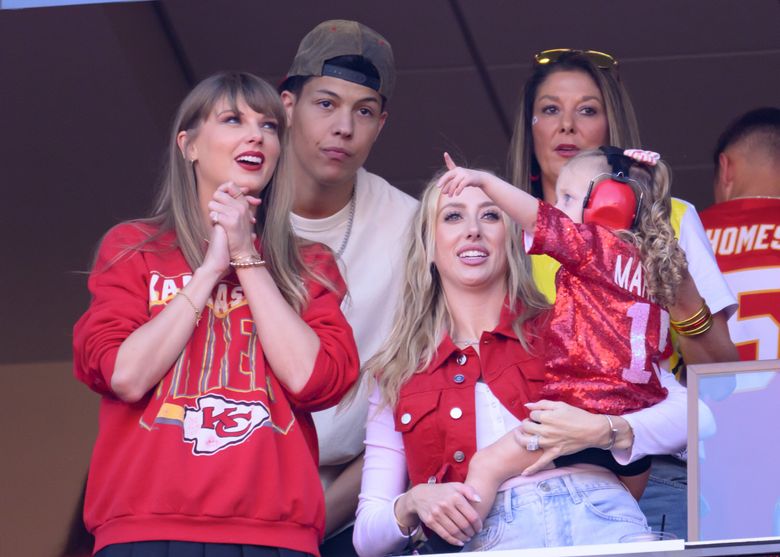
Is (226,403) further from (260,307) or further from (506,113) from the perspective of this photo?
(506,113)

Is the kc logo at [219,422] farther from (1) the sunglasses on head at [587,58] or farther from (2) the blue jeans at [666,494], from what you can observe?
(1) the sunglasses on head at [587,58]

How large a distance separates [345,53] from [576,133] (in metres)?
0.66

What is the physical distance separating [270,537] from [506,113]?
107 inches

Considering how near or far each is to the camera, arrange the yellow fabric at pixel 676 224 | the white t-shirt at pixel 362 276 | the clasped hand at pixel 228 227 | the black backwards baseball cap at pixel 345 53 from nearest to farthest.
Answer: the clasped hand at pixel 228 227 < the yellow fabric at pixel 676 224 < the white t-shirt at pixel 362 276 < the black backwards baseball cap at pixel 345 53

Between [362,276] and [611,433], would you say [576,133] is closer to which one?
[362,276]

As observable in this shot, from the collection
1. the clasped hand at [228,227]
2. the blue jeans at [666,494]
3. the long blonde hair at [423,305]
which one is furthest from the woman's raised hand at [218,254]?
the blue jeans at [666,494]

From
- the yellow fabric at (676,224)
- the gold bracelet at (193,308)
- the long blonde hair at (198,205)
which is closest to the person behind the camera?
the gold bracelet at (193,308)

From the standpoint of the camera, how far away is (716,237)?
411 cm

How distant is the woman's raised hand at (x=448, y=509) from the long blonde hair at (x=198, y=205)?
506mm

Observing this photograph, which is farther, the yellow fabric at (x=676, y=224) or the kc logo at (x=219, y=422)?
the yellow fabric at (x=676, y=224)

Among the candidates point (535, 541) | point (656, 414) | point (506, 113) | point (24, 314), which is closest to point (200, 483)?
point (535, 541)

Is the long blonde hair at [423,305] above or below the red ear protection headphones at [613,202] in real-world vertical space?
below

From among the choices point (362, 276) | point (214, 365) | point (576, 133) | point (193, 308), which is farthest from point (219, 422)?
point (576, 133)

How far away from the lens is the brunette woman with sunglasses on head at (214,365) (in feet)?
9.49
